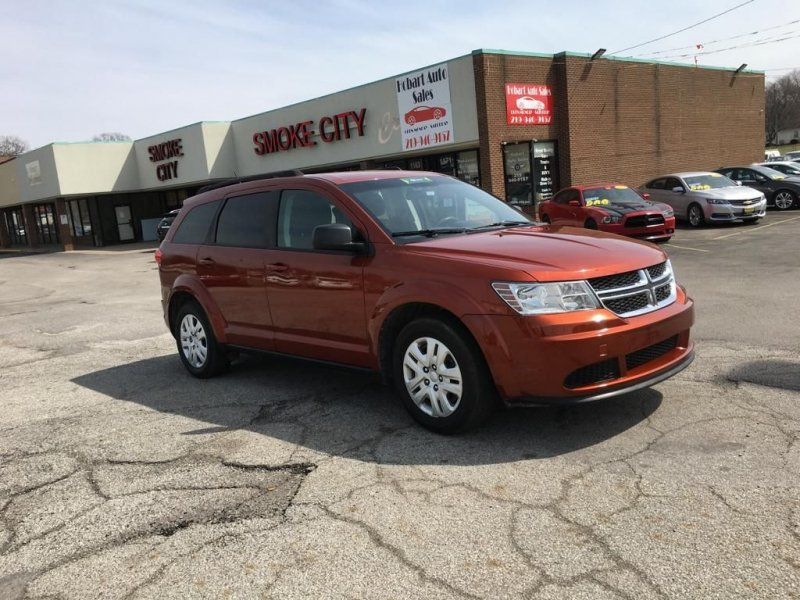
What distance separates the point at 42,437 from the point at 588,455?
3.93 metres

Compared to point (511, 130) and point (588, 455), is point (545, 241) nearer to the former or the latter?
point (588, 455)

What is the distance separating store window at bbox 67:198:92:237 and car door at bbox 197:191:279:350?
36278mm

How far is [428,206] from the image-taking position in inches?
205

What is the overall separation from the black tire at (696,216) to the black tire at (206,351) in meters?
16.8

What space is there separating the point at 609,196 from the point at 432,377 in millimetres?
14157

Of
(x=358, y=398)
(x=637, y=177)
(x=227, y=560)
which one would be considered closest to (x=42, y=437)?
(x=358, y=398)

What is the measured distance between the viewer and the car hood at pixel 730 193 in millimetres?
18906

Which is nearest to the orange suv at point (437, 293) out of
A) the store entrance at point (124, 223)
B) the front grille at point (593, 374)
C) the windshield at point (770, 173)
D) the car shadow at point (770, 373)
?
the front grille at point (593, 374)

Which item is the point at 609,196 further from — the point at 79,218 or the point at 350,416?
the point at 79,218

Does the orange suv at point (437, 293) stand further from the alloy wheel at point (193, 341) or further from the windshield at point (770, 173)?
the windshield at point (770, 173)

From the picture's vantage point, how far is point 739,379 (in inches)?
205

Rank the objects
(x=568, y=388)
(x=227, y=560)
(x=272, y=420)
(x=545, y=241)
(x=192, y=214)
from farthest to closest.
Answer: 1. (x=192, y=214)
2. (x=272, y=420)
3. (x=545, y=241)
4. (x=568, y=388)
5. (x=227, y=560)

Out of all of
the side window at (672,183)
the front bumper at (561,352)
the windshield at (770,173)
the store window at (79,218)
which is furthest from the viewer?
the store window at (79,218)

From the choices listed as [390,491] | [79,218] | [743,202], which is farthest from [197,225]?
[79,218]
